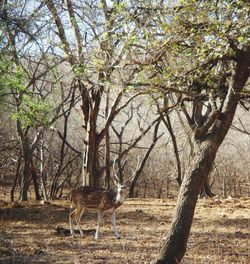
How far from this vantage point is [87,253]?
29.8 ft

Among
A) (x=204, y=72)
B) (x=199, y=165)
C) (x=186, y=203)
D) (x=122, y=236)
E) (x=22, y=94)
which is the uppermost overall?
(x=22, y=94)

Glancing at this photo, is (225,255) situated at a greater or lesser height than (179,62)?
lesser

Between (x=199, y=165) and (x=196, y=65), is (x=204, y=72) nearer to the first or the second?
(x=196, y=65)

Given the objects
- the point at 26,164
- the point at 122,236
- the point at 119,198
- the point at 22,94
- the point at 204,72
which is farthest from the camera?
the point at 26,164

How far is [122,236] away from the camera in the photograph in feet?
35.0

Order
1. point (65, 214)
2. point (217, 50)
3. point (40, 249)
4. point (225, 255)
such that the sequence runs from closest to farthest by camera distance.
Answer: point (217, 50), point (225, 255), point (40, 249), point (65, 214)

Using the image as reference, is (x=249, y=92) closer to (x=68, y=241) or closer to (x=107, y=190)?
(x=107, y=190)

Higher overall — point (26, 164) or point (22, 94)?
point (22, 94)

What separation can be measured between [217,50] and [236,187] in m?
26.6

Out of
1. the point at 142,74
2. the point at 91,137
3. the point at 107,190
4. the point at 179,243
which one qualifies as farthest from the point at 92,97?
the point at 179,243

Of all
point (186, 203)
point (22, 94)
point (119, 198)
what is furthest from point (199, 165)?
point (22, 94)

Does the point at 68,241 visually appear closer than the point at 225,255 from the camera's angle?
No

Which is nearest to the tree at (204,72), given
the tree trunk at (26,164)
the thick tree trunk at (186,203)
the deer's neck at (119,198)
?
the thick tree trunk at (186,203)

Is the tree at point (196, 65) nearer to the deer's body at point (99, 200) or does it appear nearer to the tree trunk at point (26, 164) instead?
the deer's body at point (99, 200)
